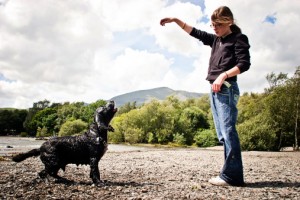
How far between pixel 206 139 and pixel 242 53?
180 feet

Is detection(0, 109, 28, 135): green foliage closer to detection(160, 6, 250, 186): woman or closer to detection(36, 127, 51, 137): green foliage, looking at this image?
detection(36, 127, 51, 137): green foliage

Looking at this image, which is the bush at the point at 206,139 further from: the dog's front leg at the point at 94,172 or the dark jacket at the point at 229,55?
the dog's front leg at the point at 94,172

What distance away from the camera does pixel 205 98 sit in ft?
311

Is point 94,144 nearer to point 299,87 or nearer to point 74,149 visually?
point 74,149

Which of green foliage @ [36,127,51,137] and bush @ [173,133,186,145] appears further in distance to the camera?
green foliage @ [36,127,51,137]

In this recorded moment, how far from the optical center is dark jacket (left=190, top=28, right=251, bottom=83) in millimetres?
5480

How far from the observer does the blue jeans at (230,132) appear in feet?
18.5

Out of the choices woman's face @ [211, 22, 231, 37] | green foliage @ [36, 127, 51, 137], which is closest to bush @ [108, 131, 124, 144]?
woman's face @ [211, 22, 231, 37]

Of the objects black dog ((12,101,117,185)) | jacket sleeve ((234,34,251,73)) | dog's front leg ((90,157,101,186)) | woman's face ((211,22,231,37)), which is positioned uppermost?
woman's face ((211,22,231,37))

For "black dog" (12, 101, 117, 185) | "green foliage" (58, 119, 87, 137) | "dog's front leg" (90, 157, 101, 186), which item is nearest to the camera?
"dog's front leg" (90, 157, 101, 186)

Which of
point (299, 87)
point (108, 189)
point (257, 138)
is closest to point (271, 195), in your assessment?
point (108, 189)

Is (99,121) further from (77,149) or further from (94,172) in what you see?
(94,172)

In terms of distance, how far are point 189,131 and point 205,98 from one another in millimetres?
34051

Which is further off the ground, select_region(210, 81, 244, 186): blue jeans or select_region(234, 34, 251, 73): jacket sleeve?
select_region(234, 34, 251, 73): jacket sleeve
